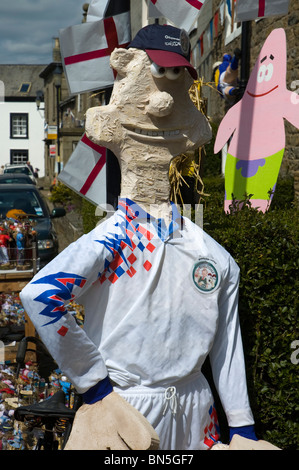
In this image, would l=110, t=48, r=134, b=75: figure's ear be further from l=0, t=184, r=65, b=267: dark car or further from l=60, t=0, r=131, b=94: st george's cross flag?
l=0, t=184, r=65, b=267: dark car

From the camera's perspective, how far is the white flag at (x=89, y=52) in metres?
3.06

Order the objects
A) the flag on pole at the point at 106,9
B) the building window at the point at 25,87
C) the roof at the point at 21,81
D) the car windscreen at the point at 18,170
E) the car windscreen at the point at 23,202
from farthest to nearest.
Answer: the building window at the point at 25,87
the roof at the point at 21,81
the car windscreen at the point at 18,170
the car windscreen at the point at 23,202
the flag on pole at the point at 106,9

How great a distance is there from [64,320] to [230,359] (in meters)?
0.78

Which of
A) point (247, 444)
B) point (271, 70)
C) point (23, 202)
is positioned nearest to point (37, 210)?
point (23, 202)

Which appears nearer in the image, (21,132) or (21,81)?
(21,132)

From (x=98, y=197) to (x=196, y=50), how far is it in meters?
13.0

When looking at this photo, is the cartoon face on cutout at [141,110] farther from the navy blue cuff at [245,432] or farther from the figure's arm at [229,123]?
the figure's arm at [229,123]

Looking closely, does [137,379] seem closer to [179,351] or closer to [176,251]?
[179,351]

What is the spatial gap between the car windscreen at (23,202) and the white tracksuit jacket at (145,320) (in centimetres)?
735

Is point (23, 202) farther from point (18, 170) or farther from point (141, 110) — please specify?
point (18, 170)

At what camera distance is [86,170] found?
10.4 ft

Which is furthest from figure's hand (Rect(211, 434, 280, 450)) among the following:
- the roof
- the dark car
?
the roof

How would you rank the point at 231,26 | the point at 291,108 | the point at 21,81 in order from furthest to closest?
the point at 21,81
the point at 231,26
the point at 291,108

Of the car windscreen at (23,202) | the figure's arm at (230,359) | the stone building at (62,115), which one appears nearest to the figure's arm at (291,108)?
the figure's arm at (230,359)
